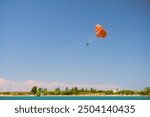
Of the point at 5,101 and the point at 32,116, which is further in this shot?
the point at 5,101

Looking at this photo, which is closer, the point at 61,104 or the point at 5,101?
the point at 61,104

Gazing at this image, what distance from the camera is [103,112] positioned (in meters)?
9.83

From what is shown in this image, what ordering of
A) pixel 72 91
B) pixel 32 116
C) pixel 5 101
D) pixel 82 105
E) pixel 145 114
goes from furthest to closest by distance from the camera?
pixel 72 91 → pixel 5 101 → pixel 145 114 → pixel 82 105 → pixel 32 116

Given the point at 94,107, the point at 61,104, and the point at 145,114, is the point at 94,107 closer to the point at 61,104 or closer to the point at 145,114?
the point at 61,104

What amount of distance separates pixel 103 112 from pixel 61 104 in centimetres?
124

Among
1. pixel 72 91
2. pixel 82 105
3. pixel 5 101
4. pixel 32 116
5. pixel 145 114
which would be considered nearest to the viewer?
pixel 32 116

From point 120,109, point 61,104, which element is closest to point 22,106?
point 61,104

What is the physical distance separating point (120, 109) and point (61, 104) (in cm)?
167

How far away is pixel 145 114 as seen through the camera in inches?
438

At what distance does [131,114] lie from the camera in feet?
32.8

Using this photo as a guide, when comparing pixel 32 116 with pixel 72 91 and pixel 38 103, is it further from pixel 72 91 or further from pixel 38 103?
pixel 72 91

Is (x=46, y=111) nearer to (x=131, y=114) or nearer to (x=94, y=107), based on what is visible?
(x=94, y=107)

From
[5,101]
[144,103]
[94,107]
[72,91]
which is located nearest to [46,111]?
[94,107]

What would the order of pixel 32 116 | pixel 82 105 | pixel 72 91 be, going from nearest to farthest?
1. pixel 32 116
2. pixel 82 105
3. pixel 72 91
